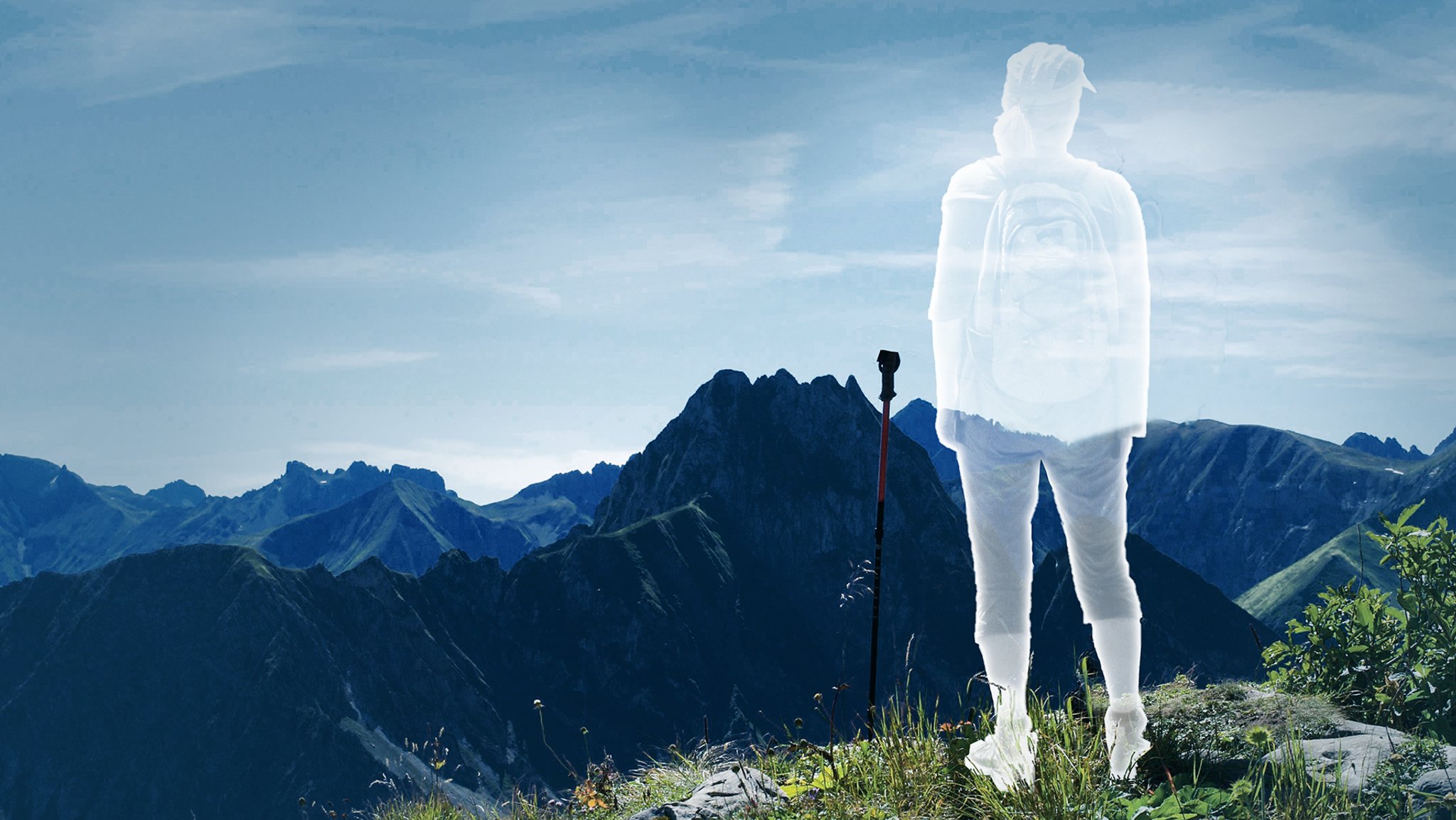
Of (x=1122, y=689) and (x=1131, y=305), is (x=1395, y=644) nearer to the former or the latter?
(x=1122, y=689)

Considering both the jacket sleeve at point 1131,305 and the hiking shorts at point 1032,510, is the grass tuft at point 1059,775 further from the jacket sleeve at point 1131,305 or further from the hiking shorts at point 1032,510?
the jacket sleeve at point 1131,305

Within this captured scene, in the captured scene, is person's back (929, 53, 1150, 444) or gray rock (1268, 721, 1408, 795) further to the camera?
person's back (929, 53, 1150, 444)

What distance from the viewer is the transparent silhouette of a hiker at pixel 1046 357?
702 cm

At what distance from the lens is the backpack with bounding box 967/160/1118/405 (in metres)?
7.01

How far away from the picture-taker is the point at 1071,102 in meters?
7.13

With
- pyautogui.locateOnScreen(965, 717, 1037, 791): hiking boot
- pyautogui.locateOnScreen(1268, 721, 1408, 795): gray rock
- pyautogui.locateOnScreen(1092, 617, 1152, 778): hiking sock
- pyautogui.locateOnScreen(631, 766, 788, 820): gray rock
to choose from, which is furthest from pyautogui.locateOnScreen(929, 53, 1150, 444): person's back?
pyautogui.locateOnScreen(631, 766, 788, 820): gray rock

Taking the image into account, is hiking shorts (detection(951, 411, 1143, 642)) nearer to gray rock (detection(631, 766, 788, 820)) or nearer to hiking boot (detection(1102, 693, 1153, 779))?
hiking boot (detection(1102, 693, 1153, 779))

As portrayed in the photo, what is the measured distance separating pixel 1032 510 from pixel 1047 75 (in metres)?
2.76

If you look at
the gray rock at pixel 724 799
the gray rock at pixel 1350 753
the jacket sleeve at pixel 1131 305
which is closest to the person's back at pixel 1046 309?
the jacket sleeve at pixel 1131 305

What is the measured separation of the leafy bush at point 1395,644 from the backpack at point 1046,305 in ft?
8.44

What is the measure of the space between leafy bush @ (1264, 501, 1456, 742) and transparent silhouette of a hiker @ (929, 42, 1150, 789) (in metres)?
1.99

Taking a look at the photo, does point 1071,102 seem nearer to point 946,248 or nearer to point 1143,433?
point 946,248

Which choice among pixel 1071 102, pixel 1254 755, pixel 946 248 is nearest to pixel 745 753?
pixel 1254 755

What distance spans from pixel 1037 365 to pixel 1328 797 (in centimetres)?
282
